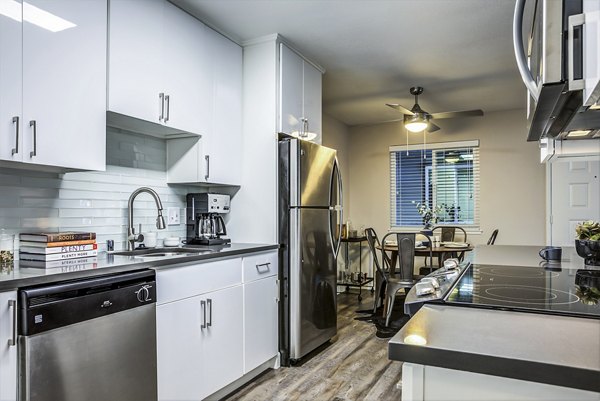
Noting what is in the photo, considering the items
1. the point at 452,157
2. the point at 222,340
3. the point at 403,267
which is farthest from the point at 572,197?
the point at 222,340

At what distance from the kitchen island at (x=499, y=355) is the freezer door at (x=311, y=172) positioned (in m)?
2.15

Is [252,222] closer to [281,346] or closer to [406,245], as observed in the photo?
[281,346]

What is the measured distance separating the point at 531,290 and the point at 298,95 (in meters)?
2.54

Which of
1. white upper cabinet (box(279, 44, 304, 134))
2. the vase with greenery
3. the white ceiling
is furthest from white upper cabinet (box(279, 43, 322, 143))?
the vase with greenery

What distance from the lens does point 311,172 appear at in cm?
315

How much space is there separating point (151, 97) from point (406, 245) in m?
2.64

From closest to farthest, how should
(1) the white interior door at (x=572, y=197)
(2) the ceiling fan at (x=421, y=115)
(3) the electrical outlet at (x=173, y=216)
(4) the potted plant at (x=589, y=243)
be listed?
1. (4) the potted plant at (x=589, y=243)
2. (3) the electrical outlet at (x=173, y=216)
3. (2) the ceiling fan at (x=421, y=115)
4. (1) the white interior door at (x=572, y=197)

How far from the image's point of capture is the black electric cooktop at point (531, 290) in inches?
37.4

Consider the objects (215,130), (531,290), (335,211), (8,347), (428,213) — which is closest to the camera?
(531,290)

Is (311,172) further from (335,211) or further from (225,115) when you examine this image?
(225,115)

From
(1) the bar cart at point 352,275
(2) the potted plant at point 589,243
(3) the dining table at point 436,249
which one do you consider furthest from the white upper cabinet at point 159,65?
(1) the bar cart at point 352,275

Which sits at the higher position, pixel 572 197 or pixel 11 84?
pixel 11 84

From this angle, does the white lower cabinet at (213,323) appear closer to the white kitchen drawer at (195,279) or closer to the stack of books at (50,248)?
the white kitchen drawer at (195,279)

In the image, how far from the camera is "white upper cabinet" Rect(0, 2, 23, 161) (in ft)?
5.35
